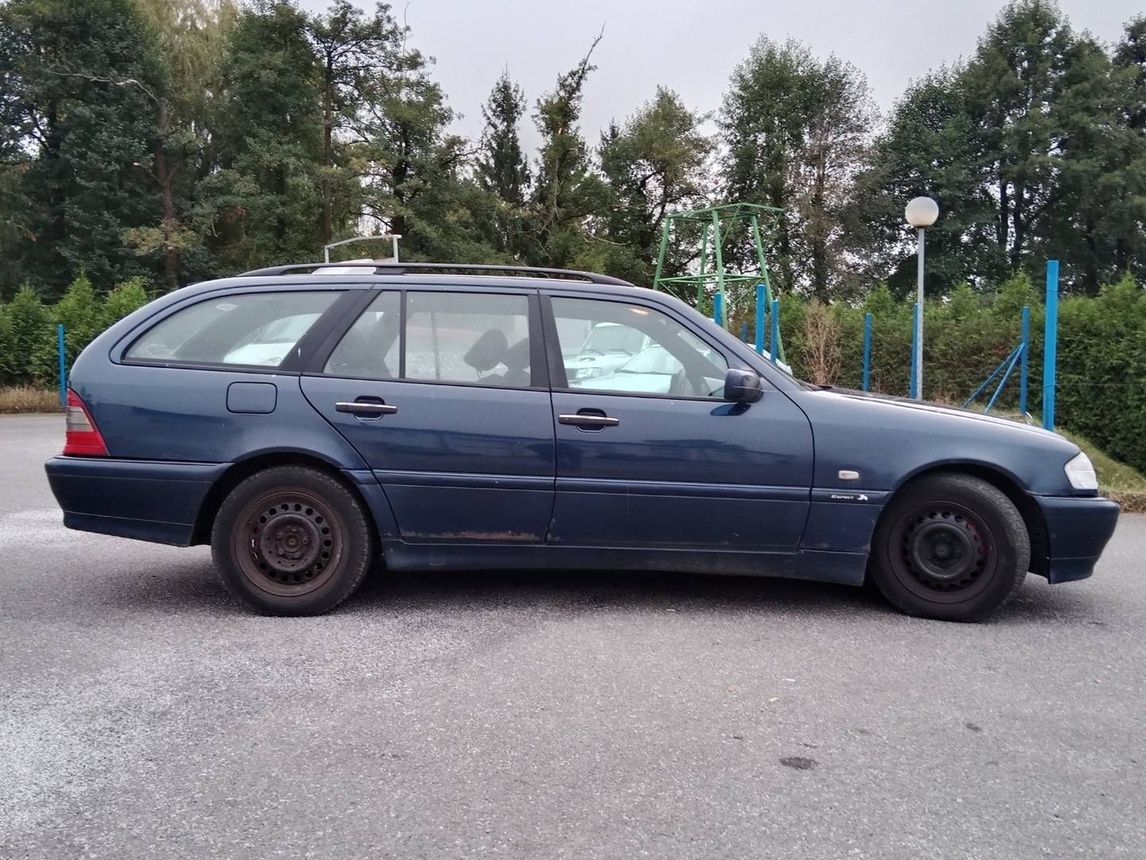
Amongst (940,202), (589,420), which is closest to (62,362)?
(589,420)

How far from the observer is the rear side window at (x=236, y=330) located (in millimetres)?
4777

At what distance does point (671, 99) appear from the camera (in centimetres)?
4400

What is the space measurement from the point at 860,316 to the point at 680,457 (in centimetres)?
1645

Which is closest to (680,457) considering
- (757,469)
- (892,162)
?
(757,469)

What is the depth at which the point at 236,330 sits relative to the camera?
15.9 feet

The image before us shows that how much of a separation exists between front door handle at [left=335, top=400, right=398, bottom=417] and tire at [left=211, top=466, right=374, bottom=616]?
1.10 ft

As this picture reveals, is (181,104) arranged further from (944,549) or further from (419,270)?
(944,549)

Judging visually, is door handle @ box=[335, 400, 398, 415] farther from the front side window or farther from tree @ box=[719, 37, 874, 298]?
tree @ box=[719, 37, 874, 298]

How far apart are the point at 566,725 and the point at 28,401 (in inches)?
903

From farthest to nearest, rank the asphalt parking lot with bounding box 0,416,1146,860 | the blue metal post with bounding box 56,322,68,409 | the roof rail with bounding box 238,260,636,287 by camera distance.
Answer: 1. the blue metal post with bounding box 56,322,68,409
2. the roof rail with bounding box 238,260,636,287
3. the asphalt parking lot with bounding box 0,416,1146,860

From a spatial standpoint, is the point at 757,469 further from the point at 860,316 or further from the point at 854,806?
the point at 860,316

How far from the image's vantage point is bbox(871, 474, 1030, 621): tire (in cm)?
460

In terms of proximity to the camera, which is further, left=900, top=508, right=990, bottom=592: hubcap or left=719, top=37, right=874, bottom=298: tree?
left=719, top=37, right=874, bottom=298: tree

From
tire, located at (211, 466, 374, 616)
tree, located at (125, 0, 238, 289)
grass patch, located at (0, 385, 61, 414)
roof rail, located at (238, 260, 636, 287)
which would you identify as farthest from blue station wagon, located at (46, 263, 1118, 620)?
tree, located at (125, 0, 238, 289)
